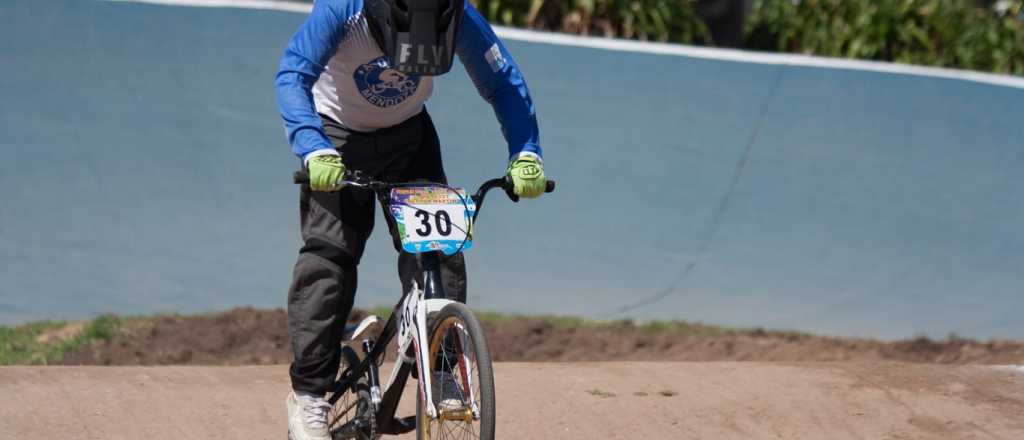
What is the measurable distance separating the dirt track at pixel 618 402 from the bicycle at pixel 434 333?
106 cm

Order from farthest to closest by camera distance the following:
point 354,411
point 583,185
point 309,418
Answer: point 583,185 → point 354,411 → point 309,418

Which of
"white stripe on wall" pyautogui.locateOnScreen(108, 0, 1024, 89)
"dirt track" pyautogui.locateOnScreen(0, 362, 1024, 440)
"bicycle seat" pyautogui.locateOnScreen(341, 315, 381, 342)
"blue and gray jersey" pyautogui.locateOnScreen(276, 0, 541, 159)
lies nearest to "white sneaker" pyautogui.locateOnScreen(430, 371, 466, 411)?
"bicycle seat" pyautogui.locateOnScreen(341, 315, 381, 342)

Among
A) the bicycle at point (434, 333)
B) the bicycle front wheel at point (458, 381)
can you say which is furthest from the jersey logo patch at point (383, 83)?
the bicycle front wheel at point (458, 381)

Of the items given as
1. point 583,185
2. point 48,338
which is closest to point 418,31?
point 583,185

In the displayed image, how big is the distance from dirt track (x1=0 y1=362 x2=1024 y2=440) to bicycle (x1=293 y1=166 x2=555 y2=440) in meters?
1.06

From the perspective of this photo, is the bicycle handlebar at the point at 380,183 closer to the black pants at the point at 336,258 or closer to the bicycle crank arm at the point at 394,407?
the black pants at the point at 336,258

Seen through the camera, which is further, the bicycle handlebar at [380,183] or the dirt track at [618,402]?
the dirt track at [618,402]

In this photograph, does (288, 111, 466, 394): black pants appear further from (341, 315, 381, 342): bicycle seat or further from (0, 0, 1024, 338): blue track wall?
(0, 0, 1024, 338): blue track wall

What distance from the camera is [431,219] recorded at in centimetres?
427

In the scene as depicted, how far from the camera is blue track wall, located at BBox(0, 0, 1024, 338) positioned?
7.80 meters

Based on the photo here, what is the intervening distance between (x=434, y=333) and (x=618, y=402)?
6.04 ft

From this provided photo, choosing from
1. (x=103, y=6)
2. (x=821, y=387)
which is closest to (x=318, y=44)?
Result: (x=821, y=387)

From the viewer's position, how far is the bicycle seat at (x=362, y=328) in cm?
475

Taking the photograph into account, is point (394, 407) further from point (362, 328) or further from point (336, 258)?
point (336, 258)
